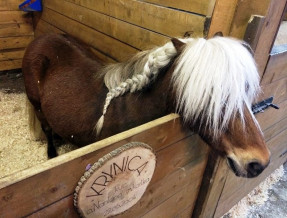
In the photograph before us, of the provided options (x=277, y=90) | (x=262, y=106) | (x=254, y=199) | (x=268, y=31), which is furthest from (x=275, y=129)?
(x=268, y=31)

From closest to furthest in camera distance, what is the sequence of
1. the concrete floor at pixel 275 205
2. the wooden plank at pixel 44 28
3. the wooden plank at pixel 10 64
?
the concrete floor at pixel 275 205 < the wooden plank at pixel 44 28 < the wooden plank at pixel 10 64

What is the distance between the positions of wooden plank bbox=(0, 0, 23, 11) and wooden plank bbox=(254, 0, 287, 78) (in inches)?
115

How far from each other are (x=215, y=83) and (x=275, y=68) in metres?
0.67

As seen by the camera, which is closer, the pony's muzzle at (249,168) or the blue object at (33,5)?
the pony's muzzle at (249,168)

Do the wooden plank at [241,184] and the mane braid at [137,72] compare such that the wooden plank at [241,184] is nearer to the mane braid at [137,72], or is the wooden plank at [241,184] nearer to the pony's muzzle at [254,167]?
the pony's muzzle at [254,167]

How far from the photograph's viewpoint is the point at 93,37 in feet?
6.14

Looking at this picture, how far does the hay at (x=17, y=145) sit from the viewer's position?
1759mm

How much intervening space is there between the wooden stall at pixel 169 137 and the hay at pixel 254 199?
0.08 meters

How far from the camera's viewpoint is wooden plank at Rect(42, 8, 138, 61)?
5.32 ft

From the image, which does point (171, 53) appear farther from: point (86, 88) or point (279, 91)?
point (279, 91)

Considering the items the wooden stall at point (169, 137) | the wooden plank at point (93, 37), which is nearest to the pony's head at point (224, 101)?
the wooden stall at point (169, 137)

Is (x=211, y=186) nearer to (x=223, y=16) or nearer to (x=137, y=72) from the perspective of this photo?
(x=137, y=72)

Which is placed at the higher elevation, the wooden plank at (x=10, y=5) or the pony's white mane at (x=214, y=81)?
the pony's white mane at (x=214, y=81)

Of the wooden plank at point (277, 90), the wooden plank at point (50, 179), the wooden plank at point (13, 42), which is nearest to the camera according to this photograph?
the wooden plank at point (50, 179)
